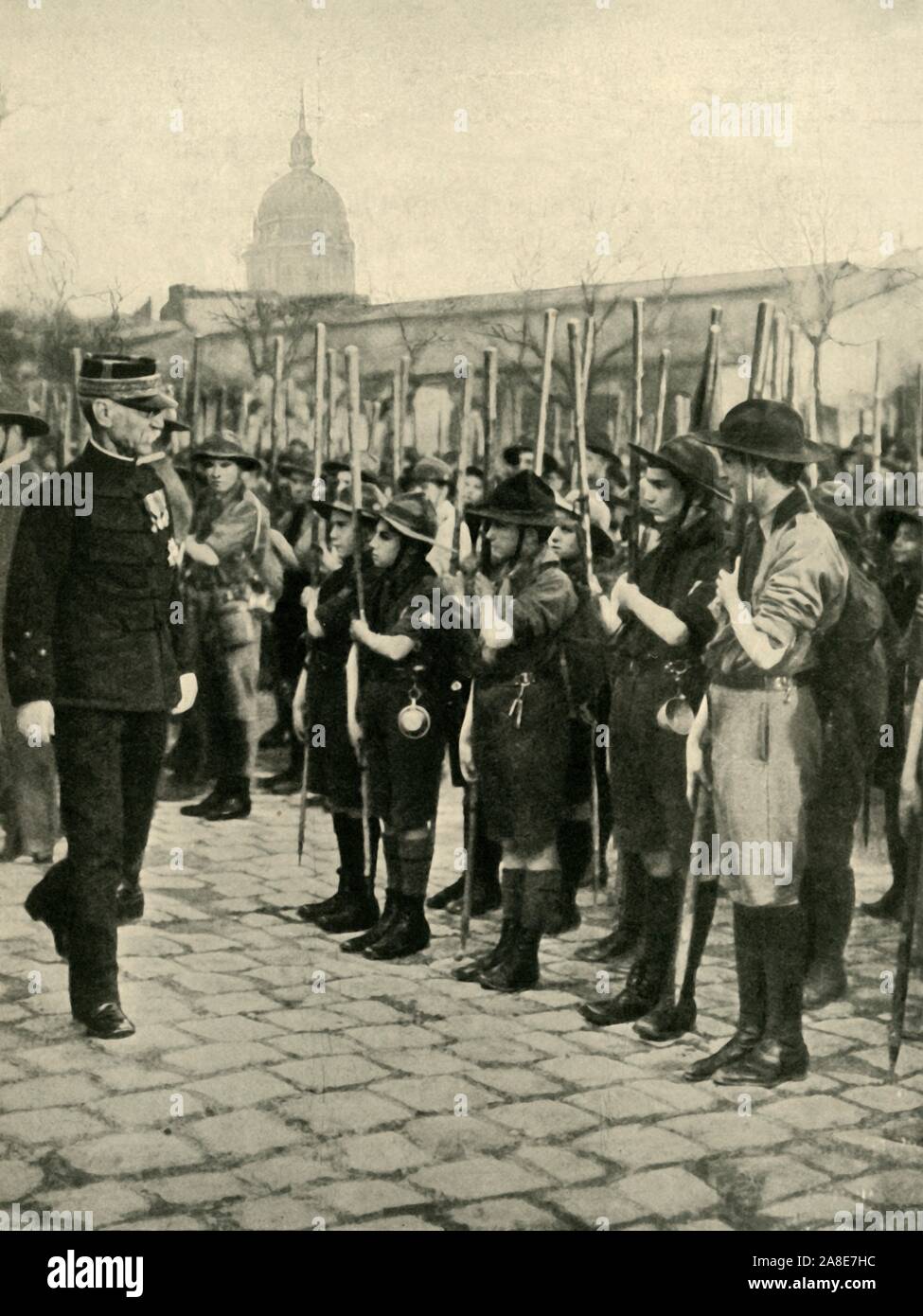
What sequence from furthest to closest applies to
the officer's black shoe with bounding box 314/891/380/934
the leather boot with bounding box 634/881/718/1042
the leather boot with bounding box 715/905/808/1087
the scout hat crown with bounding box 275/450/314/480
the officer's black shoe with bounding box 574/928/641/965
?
the scout hat crown with bounding box 275/450/314/480 < the officer's black shoe with bounding box 314/891/380/934 < the officer's black shoe with bounding box 574/928/641/965 < the leather boot with bounding box 634/881/718/1042 < the leather boot with bounding box 715/905/808/1087

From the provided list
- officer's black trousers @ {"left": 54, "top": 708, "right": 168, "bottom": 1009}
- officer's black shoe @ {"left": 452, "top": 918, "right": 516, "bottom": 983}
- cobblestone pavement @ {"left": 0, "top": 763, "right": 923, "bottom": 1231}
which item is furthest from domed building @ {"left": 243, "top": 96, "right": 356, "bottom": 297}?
officer's black shoe @ {"left": 452, "top": 918, "right": 516, "bottom": 983}

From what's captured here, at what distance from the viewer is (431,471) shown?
20.2 feet

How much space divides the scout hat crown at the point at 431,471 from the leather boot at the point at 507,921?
1472mm

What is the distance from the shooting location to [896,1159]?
5.16m

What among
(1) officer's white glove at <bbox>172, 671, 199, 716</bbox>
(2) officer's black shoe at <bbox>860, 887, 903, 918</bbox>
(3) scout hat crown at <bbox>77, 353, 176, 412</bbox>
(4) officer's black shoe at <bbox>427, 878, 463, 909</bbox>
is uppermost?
(3) scout hat crown at <bbox>77, 353, 176, 412</bbox>

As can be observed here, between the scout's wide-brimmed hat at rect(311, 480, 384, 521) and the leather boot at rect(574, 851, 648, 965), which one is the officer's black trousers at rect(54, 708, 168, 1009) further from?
the leather boot at rect(574, 851, 648, 965)

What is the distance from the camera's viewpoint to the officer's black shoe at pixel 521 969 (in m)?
5.67

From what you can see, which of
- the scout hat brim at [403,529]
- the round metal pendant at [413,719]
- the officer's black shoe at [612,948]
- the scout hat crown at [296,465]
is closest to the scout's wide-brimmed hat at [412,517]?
the scout hat brim at [403,529]

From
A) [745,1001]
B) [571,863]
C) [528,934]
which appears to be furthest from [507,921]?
[745,1001]

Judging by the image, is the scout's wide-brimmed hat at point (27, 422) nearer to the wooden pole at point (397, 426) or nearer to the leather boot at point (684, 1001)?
the wooden pole at point (397, 426)

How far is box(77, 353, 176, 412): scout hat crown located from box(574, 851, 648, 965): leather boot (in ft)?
7.27

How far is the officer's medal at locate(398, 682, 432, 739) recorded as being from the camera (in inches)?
230

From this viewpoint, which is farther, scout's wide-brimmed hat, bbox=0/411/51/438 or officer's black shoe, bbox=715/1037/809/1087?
scout's wide-brimmed hat, bbox=0/411/51/438
